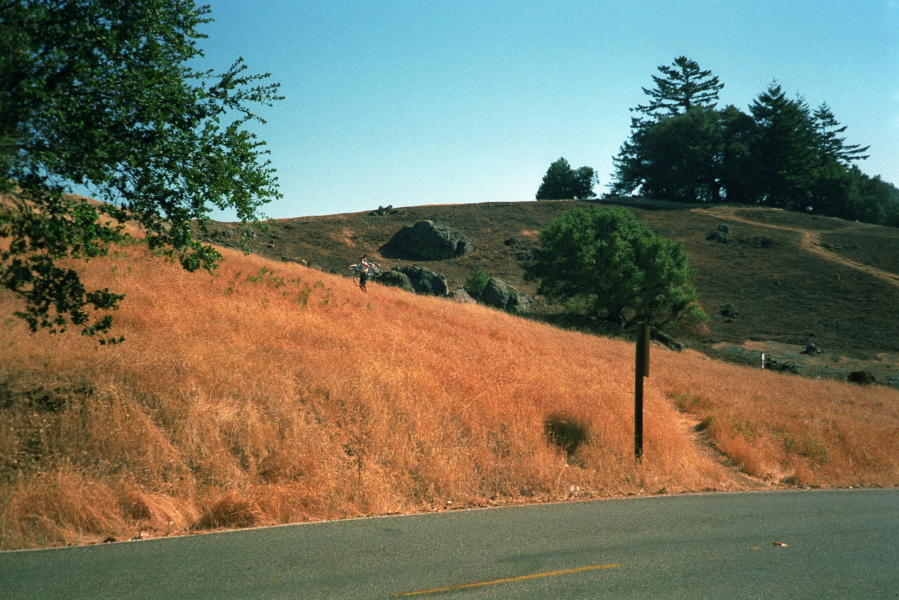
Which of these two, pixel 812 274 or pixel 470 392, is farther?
pixel 812 274

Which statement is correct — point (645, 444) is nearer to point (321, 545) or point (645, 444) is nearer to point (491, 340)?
point (321, 545)

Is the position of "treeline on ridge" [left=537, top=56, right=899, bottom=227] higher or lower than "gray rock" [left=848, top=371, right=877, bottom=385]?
higher

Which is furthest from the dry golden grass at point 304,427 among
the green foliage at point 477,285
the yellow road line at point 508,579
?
the green foliage at point 477,285

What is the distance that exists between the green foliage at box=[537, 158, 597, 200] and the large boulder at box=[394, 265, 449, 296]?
65814 millimetres

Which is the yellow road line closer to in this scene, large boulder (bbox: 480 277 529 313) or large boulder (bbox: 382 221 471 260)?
large boulder (bbox: 480 277 529 313)

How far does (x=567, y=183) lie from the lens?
10281 centimetres

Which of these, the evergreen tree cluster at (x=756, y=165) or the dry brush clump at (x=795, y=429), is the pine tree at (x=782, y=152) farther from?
the dry brush clump at (x=795, y=429)

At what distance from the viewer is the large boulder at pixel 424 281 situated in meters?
40.1

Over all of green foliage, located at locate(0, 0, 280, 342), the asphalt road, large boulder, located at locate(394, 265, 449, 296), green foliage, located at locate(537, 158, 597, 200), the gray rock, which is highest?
green foliage, located at locate(537, 158, 597, 200)

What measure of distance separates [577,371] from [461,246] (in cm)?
4571

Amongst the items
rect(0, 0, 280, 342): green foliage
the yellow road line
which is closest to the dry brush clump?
the yellow road line

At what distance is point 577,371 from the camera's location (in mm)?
16969

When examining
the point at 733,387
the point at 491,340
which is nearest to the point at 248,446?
the point at 491,340

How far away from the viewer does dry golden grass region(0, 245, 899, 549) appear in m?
7.21
